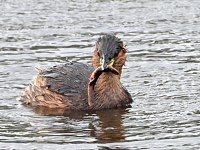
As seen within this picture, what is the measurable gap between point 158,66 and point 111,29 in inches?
122

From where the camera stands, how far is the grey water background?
11.5 metres

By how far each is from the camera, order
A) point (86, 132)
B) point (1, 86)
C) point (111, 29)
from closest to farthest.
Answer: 1. point (86, 132)
2. point (1, 86)
3. point (111, 29)

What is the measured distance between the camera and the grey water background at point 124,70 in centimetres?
1155

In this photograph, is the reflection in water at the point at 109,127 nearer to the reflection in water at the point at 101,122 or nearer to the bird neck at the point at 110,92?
the reflection in water at the point at 101,122

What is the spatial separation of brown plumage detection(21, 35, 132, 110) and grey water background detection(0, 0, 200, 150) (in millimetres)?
269

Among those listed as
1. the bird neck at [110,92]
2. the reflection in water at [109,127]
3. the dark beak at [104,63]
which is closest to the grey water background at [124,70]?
the reflection in water at [109,127]

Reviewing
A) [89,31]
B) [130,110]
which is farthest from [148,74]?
[89,31]

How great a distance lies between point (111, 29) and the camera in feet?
60.9

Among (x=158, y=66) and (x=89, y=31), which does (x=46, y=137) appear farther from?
(x=89, y=31)

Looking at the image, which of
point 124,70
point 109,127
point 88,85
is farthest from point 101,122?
point 124,70

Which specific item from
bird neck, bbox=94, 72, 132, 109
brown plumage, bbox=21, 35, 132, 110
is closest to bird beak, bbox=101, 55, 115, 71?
brown plumage, bbox=21, 35, 132, 110

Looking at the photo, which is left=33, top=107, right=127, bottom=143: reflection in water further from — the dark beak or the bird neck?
the dark beak

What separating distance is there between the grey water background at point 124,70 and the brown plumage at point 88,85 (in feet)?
0.88

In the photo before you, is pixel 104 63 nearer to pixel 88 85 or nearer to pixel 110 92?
pixel 88 85
